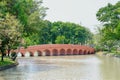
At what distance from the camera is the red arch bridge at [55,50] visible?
8512 centimetres

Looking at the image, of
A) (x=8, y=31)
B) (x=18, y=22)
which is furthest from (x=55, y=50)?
(x=8, y=31)

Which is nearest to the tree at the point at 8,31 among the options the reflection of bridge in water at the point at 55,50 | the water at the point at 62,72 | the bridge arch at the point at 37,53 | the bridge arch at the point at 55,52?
the water at the point at 62,72

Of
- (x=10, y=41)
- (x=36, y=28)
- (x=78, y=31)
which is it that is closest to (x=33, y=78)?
(x=10, y=41)

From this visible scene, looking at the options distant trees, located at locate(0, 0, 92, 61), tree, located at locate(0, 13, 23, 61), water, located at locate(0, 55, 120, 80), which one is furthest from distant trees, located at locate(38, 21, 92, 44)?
tree, located at locate(0, 13, 23, 61)

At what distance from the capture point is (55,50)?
9156 cm

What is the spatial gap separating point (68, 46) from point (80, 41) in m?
22.0

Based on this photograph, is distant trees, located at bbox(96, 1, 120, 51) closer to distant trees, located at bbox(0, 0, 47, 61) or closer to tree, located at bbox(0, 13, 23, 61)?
distant trees, located at bbox(0, 0, 47, 61)

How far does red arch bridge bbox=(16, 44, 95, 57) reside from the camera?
85.1m

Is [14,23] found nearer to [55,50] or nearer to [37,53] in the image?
[37,53]

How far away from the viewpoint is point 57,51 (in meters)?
91.8

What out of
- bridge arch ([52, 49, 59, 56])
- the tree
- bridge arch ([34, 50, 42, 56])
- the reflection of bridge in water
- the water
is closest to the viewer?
the water

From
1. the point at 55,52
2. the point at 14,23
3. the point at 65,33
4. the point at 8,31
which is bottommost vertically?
the point at 55,52

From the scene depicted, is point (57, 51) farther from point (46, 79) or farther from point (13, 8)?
point (46, 79)

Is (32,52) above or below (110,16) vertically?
below
